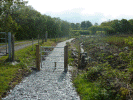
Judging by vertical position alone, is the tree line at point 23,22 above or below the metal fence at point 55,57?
above

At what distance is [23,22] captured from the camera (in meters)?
19.1

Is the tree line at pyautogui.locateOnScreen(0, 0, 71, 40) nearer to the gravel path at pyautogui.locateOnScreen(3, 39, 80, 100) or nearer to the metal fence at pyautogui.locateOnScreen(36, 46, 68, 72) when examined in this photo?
the metal fence at pyautogui.locateOnScreen(36, 46, 68, 72)

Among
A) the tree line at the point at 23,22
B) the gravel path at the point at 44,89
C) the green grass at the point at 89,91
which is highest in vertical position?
the tree line at the point at 23,22

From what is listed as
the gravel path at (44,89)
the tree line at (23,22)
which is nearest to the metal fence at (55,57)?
the gravel path at (44,89)

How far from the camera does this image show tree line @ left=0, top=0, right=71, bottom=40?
9484mm

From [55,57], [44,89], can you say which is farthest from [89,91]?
[55,57]

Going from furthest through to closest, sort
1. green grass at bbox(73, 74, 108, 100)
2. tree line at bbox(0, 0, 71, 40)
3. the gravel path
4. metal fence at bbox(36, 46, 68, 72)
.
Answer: tree line at bbox(0, 0, 71, 40) → metal fence at bbox(36, 46, 68, 72) → the gravel path → green grass at bbox(73, 74, 108, 100)

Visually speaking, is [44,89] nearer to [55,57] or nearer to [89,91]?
[89,91]

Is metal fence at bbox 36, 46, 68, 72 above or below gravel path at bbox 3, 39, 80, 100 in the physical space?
above

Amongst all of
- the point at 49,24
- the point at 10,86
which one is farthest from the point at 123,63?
the point at 49,24

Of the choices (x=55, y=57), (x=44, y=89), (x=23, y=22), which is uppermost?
(x=23, y=22)

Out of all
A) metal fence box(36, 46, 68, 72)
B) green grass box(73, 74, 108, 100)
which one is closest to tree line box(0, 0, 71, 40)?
metal fence box(36, 46, 68, 72)

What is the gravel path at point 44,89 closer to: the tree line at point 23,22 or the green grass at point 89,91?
the green grass at point 89,91

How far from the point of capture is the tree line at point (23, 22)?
948 centimetres
